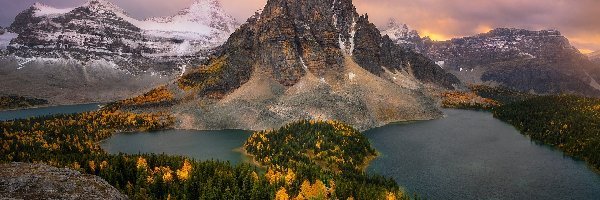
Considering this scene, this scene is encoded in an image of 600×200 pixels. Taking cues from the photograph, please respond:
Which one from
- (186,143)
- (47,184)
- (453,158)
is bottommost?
(186,143)

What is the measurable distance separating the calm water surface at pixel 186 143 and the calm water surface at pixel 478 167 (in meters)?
48.5

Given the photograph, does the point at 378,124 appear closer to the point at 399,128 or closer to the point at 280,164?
the point at 399,128

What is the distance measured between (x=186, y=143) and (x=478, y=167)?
99.1 m

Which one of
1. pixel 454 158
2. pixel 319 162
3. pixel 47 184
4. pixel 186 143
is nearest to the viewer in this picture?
pixel 47 184

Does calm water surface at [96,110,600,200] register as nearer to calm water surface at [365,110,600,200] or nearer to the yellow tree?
calm water surface at [365,110,600,200]

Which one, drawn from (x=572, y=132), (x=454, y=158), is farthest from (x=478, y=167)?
(x=572, y=132)

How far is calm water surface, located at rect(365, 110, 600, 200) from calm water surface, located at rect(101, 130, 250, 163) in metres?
48.5

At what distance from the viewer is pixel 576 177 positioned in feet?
373

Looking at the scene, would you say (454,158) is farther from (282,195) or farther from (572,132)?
(282,195)

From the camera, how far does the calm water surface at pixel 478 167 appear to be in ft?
325

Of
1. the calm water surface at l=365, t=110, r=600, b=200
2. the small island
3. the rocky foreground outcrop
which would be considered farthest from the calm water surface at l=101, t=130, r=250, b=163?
the rocky foreground outcrop

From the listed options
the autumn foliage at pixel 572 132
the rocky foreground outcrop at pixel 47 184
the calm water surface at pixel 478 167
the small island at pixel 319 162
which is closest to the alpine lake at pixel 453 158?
the calm water surface at pixel 478 167

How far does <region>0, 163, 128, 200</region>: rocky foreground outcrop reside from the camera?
1104 inches

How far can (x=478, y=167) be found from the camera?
12069cm
